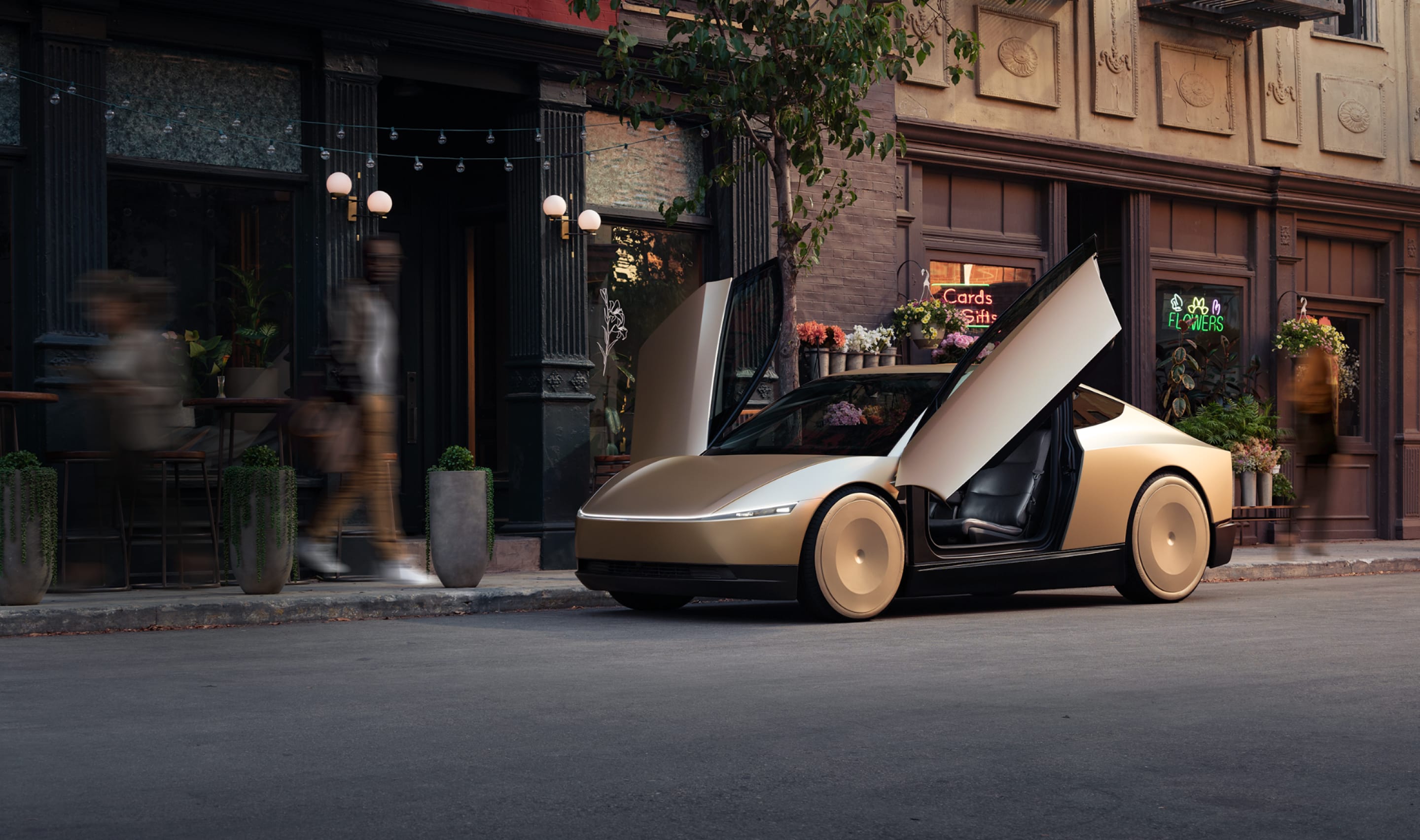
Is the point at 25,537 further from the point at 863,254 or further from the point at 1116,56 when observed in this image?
the point at 1116,56

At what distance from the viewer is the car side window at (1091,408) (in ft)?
34.5

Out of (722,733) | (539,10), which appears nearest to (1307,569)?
Answer: (539,10)

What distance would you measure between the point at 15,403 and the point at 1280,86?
1543cm

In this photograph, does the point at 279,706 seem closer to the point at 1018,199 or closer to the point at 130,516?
the point at 130,516

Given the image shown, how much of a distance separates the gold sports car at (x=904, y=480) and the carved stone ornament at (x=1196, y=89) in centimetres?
938

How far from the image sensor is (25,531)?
388 inches

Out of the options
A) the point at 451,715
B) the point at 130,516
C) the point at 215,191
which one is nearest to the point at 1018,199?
the point at 215,191

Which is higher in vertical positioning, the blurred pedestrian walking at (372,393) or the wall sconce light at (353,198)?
the wall sconce light at (353,198)

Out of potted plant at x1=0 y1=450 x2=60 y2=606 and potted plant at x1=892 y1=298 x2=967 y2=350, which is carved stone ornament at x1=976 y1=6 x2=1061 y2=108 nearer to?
potted plant at x1=892 y1=298 x2=967 y2=350

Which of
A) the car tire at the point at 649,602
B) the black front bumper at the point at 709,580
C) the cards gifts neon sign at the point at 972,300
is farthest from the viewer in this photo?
the cards gifts neon sign at the point at 972,300

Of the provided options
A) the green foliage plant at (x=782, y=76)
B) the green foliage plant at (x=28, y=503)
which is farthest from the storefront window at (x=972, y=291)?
the green foliage plant at (x=28, y=503)

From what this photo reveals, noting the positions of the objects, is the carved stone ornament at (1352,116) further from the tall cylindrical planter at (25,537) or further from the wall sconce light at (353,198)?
the tall cylindrical planter at (25,537)

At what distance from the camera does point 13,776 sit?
193 inches

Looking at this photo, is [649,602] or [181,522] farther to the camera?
[181,522]
